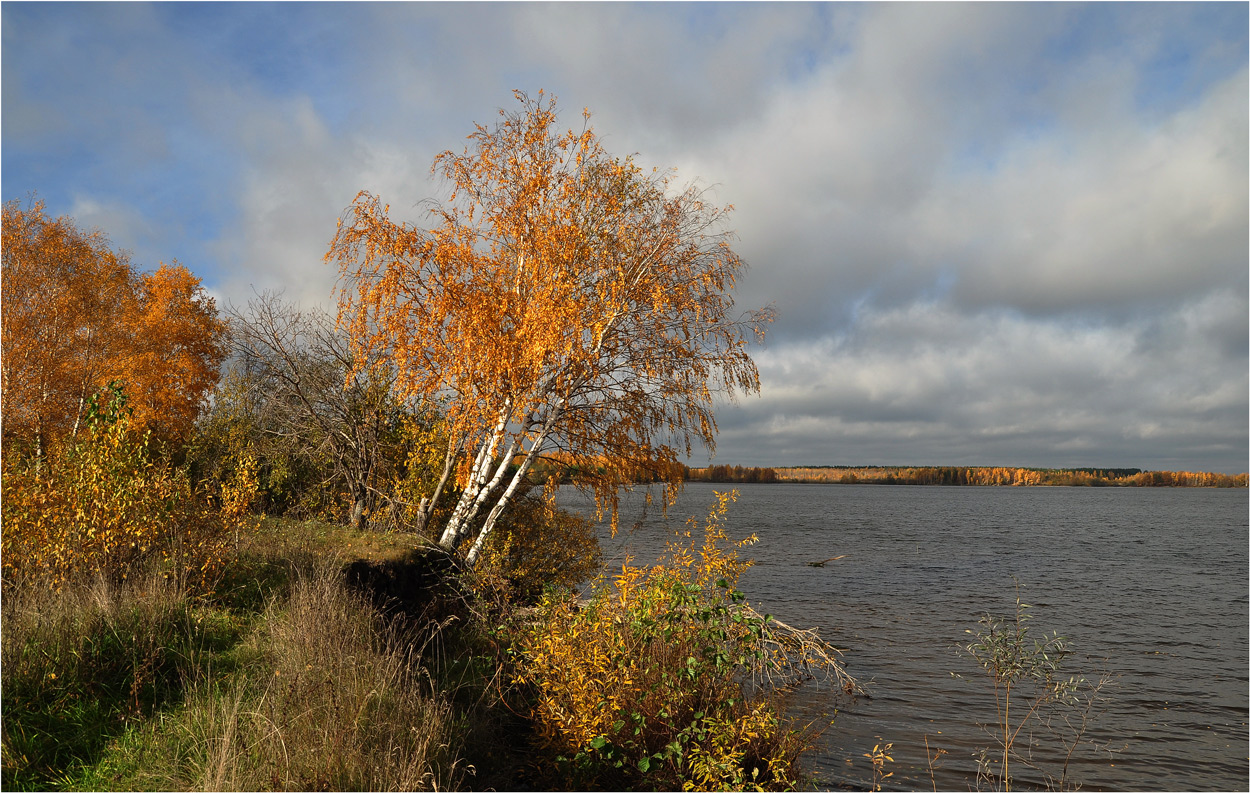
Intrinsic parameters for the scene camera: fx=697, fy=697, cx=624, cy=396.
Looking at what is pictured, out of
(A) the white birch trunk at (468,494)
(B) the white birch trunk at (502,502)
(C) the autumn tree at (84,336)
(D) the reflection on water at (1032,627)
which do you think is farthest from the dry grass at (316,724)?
(C) the autumn tree at (84,336)

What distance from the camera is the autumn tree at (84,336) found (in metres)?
24.2

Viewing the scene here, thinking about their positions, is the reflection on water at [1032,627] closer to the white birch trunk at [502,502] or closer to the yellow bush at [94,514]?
the white birch trunk at [502,502]

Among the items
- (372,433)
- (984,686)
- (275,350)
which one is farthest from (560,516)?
(984,686)

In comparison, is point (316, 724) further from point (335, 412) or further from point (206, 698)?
point (335, 412)

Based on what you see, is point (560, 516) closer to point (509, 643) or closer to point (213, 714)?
A: point (509, 643)

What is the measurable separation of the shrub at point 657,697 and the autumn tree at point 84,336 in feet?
63.8

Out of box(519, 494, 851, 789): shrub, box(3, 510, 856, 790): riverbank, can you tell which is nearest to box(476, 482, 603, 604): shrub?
box(3, 510, 856, 790): riverbank

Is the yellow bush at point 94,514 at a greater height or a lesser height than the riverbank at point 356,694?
greater

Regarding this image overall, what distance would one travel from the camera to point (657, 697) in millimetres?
7824

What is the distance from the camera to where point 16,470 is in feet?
31.2

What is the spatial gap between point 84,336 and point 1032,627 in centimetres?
3553

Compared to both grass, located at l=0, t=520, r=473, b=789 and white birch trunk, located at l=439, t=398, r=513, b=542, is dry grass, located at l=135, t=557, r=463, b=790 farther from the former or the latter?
white birch trunk, located at l=439, t=398, r=513, b=542

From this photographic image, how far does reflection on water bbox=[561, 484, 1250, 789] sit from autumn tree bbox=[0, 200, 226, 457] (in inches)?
729

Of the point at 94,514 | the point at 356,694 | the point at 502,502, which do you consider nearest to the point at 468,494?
the point at 502,502
